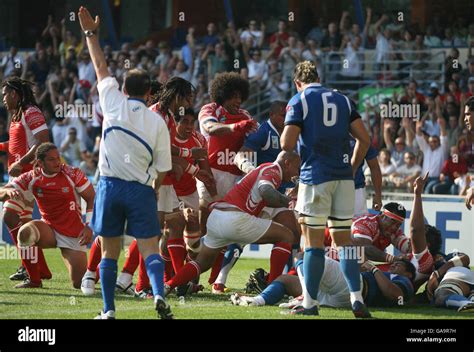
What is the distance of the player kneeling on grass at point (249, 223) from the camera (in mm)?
10086

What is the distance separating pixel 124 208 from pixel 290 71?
13.5m

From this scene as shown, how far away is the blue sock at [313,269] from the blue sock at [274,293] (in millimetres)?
680

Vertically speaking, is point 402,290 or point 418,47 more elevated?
point 418,47

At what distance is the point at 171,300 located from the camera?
→ 33.2ft

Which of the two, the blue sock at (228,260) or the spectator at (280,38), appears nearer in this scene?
the blue sock at (228,260)

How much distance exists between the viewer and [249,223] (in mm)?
10148

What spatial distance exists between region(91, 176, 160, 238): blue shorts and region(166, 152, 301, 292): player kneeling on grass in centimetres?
182

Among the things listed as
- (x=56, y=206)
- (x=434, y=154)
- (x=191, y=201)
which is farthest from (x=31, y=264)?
(x=434, y=154)

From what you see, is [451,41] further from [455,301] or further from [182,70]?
[455,301]

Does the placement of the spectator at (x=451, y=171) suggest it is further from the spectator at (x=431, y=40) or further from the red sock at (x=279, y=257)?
the red sock at (x=279, y=257)

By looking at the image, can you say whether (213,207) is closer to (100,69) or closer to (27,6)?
(100,69)

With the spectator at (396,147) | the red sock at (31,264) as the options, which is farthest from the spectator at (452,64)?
the red sock at (31,264)

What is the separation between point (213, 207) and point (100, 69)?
2498 millimetres

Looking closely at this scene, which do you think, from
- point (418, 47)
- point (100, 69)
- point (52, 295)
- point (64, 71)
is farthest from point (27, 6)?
point (100, 69)
